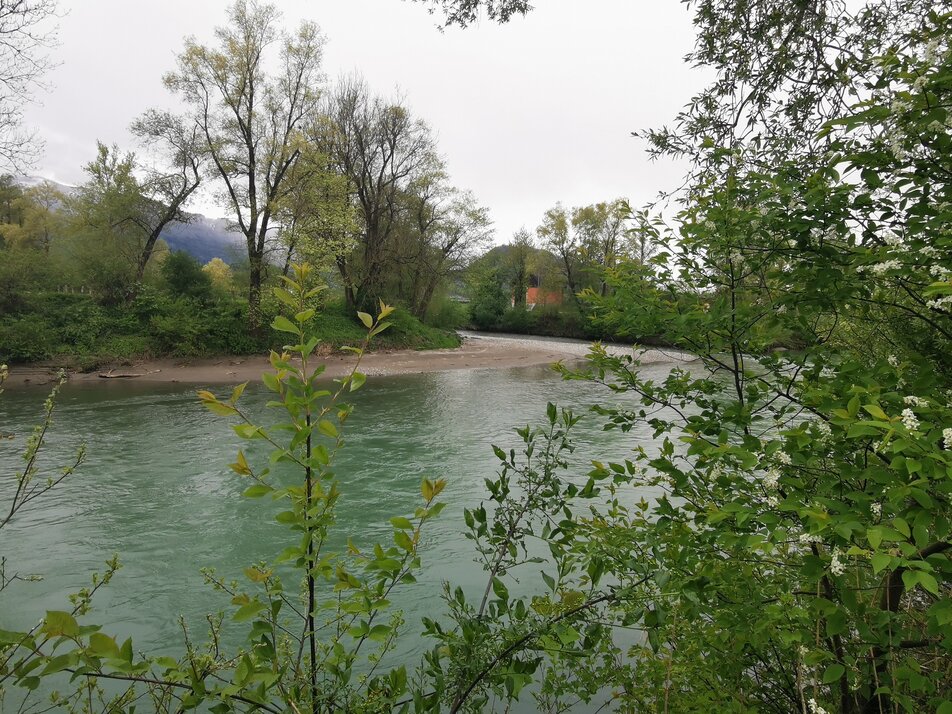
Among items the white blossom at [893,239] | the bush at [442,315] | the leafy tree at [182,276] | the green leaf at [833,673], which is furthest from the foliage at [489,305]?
the green leaf at [833,673]

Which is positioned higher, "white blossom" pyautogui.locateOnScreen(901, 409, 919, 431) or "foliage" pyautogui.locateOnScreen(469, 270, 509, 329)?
"foliage" pyautogui.locateOnScreen(469, 270, 509, 329)

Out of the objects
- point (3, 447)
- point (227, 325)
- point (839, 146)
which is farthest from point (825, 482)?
point (227, 325)

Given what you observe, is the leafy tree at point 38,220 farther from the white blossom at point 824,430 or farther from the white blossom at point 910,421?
the white blossom at point 910,421

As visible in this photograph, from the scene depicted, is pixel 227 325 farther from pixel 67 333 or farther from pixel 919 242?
pixel 919 242

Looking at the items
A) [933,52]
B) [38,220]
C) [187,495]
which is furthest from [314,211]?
[38,220]

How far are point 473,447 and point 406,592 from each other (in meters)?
5.32

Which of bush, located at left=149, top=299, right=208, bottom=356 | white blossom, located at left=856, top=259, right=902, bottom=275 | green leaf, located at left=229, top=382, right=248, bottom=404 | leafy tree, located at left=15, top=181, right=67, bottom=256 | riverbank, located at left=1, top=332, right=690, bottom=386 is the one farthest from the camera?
leafy tree, located at left=15, top=181, right=67, bottom=256

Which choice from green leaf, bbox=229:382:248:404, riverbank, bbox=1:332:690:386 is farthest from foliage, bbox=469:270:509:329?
green leaf, bbox=229:382:248:404

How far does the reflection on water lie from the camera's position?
4.93 m

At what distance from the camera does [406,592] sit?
495cm

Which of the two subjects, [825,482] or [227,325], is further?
[227,325]

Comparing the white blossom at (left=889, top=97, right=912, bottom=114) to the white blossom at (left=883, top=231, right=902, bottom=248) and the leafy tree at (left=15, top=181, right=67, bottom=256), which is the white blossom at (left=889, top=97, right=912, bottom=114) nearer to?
the white blossom at (left=883, top=231, right=902, bottom=248)

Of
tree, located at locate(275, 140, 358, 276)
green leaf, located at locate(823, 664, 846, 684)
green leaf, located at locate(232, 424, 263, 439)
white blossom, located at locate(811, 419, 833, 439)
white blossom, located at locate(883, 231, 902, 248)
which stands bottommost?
green leaf, located at locate(823, 664, 846, 684)

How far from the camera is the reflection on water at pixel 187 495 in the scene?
16.2 ft
